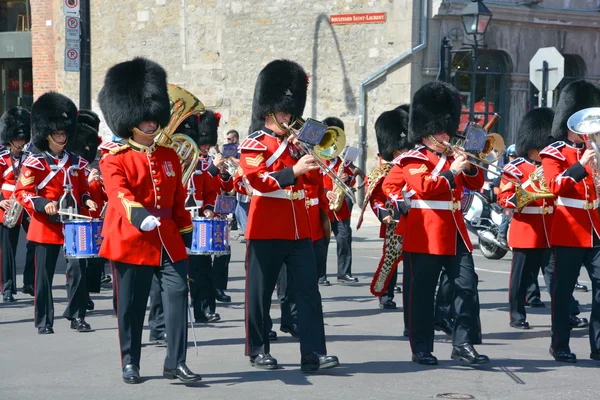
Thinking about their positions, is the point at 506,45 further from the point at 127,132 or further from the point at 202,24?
the point at 127,132

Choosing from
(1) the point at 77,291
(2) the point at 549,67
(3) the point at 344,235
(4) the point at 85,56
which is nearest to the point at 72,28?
(4) the point at 85,56

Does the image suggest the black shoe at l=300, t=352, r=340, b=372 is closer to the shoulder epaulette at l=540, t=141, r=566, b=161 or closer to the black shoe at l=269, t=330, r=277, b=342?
the black shoe at l=269, t=330, r=277, b=342

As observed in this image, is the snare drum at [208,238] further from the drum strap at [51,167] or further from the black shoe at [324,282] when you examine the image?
the black shoe at [324,282]

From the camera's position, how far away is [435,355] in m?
8.43

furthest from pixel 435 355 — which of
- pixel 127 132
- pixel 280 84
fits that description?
pixel 127 132

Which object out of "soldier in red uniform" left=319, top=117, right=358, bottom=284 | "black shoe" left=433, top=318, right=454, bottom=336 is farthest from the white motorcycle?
"black shoe" left=433, top=318, right=454, bottom=336

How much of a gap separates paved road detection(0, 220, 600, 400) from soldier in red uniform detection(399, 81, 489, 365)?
223 millimetres

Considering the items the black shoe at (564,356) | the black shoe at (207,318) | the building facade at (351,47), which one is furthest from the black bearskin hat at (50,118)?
the building facade at (351,47)

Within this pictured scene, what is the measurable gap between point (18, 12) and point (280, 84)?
77.4 ft

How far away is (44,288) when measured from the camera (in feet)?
30.9

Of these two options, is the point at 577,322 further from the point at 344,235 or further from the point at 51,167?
the point at 51,167

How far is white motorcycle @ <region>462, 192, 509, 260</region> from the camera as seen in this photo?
1566cm

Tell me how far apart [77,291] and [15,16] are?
2212 cm

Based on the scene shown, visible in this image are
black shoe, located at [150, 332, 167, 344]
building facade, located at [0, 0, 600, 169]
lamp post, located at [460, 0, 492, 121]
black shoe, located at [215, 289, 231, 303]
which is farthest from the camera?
building facade, located at [0, 0, 600, 169]
